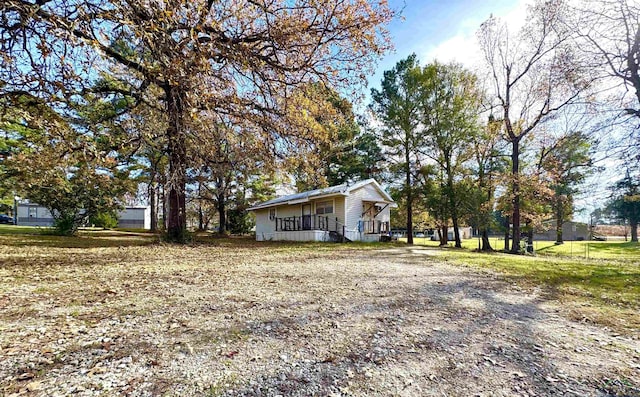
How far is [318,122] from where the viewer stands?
9594mm

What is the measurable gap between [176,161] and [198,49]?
5765mm

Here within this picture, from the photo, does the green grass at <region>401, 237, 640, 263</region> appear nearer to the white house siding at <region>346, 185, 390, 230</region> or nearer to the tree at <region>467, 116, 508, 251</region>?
the tree at <region>467, 116, 508, 251</region>

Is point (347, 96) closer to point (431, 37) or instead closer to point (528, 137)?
point (431, 37)

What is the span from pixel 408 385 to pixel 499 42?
1876cm

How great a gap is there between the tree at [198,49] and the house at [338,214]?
8.61 metres

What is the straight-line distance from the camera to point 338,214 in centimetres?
1803

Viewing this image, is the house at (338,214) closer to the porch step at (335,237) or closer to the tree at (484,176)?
the porch step at (335,237)

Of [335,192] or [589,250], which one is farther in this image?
[589,250]

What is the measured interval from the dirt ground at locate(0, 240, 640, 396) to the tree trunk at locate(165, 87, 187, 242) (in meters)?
3.93

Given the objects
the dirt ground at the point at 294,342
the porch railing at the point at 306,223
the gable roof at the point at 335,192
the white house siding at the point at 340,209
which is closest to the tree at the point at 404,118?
the gable roof at the point at 335,192

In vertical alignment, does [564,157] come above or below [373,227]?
above

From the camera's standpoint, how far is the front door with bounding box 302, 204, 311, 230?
19.3 metres

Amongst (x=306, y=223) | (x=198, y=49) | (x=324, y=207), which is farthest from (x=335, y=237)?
(x=198, y=49)

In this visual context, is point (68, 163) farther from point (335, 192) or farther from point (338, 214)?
point (338, 214)
